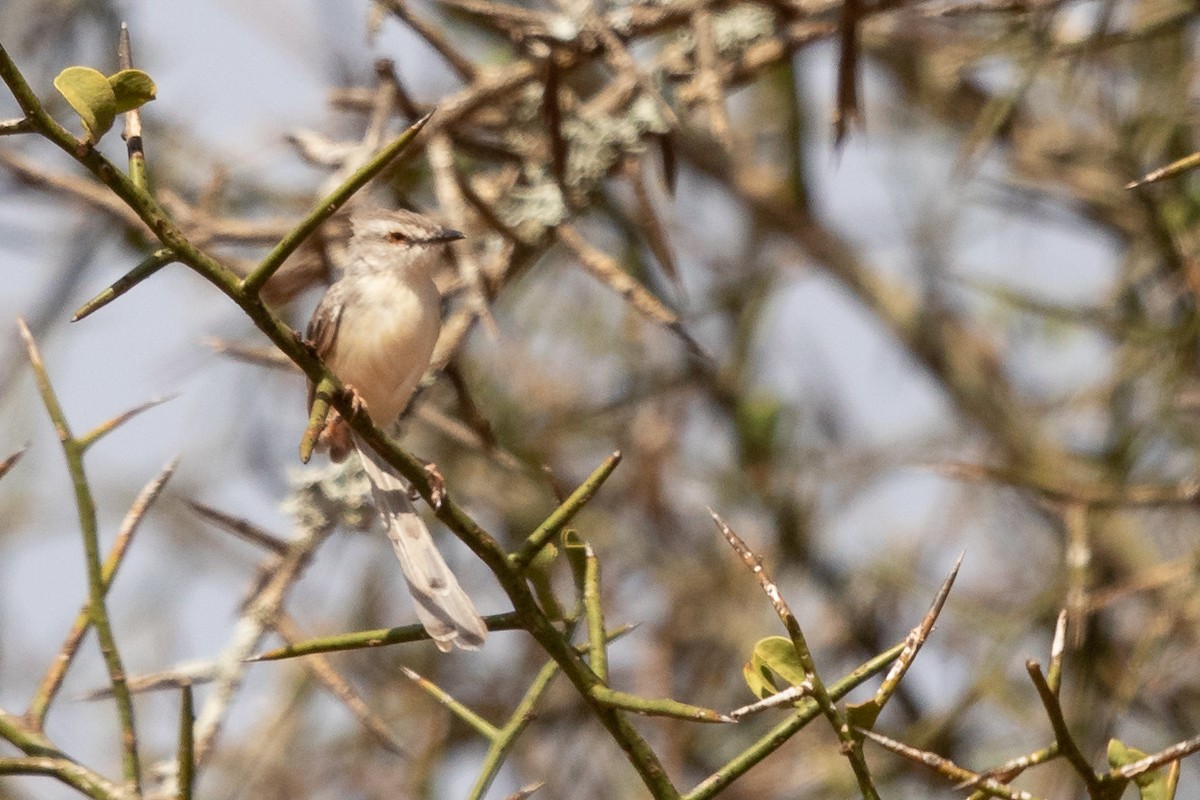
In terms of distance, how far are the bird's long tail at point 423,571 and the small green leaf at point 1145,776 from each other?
2.49 feet

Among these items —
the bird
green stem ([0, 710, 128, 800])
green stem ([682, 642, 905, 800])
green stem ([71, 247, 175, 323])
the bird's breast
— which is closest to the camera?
green stem ([71, 247, 175, 323])

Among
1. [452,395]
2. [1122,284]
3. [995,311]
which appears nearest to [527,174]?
[452,395]

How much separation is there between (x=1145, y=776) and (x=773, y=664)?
1.35ft

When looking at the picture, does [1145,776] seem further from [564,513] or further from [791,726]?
[564,513]

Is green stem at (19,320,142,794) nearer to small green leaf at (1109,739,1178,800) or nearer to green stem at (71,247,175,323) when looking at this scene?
green stem at (71,247,175,323)

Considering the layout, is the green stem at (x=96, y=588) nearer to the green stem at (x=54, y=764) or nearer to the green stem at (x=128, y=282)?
the green stem at (x=54, y=764)

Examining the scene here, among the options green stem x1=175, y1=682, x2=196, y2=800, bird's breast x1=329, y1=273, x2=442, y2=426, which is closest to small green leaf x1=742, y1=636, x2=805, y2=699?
green stem x1=175, y1=682, x2=196, y2=800

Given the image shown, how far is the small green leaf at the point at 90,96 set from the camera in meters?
1.46

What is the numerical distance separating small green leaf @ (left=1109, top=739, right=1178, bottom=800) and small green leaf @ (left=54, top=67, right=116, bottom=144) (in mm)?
1225

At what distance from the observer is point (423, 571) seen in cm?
239

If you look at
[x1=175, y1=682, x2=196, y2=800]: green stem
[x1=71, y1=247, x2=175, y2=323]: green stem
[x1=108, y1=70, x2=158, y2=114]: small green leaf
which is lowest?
[x1=175, y1=682, x2=196, y2=800]: green stem

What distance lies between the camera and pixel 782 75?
5.25 m

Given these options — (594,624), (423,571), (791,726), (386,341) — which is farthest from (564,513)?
(386,341)

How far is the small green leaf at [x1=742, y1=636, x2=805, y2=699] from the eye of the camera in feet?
5.20
